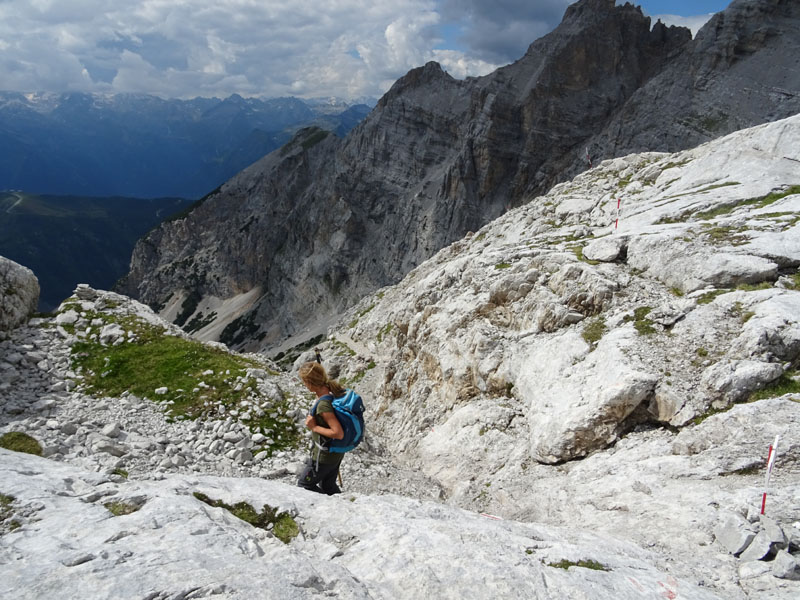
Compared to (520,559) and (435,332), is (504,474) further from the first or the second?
(435,332)

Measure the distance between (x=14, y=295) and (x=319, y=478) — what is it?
651 inches

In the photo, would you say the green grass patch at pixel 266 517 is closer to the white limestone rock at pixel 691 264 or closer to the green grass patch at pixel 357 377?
the white limestone rock at pixel 691 264

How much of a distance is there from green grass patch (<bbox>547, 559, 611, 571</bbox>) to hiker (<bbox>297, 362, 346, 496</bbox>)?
3883mm

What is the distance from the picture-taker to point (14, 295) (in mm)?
17953

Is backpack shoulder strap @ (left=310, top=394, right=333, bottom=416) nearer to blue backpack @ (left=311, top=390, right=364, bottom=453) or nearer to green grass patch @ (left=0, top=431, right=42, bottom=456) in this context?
blue backpack @ (left=311, top=390, right=364, bottom=453)

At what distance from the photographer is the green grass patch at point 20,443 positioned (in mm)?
10930

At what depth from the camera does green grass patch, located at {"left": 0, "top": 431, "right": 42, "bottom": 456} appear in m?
10.9

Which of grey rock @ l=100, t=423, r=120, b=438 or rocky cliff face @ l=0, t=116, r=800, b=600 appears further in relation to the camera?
grey rock @ l=100, t=423, r=120, b=438

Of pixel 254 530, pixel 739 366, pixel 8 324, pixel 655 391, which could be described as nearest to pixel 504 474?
pixel 655 391

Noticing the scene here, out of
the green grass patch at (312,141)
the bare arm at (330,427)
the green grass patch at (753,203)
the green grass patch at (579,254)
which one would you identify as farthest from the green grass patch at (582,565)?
the green grass patch at (312,141)

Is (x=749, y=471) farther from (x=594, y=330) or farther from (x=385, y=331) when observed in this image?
(x=385, y=331)

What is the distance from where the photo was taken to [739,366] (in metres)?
12.1

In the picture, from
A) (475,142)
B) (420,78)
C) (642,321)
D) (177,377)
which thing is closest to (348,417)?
(177,377)

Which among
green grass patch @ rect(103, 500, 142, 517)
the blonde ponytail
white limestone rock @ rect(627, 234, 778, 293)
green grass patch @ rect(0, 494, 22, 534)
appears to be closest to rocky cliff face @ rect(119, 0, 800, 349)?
white limestone rock @ rect(627, 234, 778, 293)
